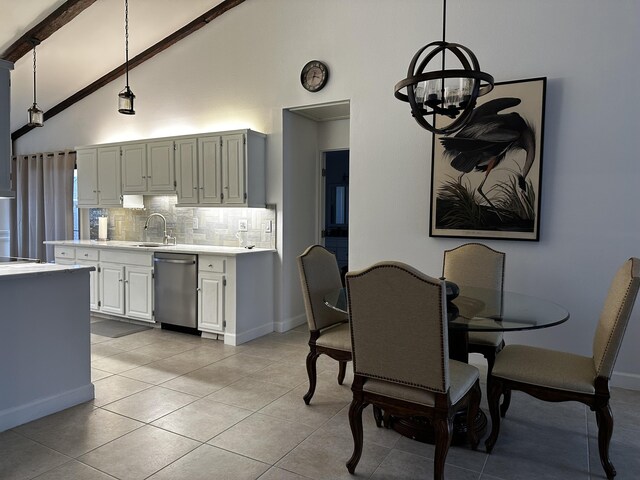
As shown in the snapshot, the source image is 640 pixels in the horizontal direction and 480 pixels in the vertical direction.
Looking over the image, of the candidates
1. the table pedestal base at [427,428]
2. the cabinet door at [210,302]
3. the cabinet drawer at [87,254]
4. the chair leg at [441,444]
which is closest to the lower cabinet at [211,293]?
the cabinet door at [210,302]

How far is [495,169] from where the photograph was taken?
3.74m

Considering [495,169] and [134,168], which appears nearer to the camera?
[495,169]

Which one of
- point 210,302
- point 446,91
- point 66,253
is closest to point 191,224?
point 210,302

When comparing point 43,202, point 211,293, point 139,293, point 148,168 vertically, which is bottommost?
point 139,293

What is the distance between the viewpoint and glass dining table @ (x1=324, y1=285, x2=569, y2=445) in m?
2.22

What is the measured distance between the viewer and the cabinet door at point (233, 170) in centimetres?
472

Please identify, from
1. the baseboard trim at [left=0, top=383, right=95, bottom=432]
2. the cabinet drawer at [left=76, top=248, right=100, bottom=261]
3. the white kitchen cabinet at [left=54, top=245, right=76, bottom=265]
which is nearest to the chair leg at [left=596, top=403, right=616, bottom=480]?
the baseboard trim at [left=0, top=383, right=95, bottom=432]

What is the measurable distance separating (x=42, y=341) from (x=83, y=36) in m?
4.06

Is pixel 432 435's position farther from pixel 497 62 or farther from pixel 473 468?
pixel 497 62

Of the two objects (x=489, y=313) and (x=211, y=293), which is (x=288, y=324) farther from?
(x=489, y=313)

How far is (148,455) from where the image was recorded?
2.40 meters

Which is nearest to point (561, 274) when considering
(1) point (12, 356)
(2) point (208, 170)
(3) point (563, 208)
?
(3) point (563, 208)

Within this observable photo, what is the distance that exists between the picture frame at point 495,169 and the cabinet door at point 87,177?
437 cm

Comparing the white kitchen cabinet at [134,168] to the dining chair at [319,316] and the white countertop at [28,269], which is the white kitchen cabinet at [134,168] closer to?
the white countertop at [28,269]
